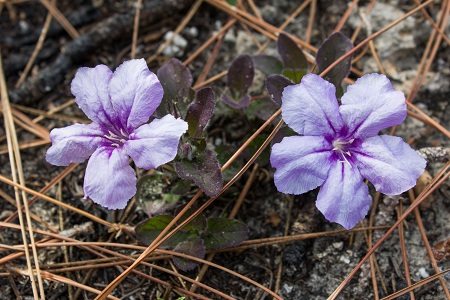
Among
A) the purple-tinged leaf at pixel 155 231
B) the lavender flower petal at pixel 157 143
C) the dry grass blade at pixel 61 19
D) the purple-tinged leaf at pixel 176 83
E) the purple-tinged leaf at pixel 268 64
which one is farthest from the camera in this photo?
the dry grass blade at pixel 61 19

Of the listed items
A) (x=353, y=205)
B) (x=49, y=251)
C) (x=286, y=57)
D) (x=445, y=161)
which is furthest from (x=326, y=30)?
(x=49, y=251)

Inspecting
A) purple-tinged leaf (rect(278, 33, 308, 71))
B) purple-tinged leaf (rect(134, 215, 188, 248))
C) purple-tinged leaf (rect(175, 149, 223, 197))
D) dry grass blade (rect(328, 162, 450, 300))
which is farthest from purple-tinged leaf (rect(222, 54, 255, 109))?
dry grass blade (rect(328, 162, 450, 300))

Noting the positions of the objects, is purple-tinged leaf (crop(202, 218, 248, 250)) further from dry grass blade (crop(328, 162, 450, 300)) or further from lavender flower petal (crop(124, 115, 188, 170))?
lavender flower petal (crop(124, 115, 188, 170))

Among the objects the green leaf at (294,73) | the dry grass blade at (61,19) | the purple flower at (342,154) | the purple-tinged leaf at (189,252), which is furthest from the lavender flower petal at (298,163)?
the dry grass blade at (61,19)

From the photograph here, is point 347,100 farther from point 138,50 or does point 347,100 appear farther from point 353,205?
point 138,50

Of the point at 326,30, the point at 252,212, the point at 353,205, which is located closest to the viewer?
the point at 353,205

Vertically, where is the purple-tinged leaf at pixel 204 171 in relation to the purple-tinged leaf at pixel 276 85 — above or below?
below

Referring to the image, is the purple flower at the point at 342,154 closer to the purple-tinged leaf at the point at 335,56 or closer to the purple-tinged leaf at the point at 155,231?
the purple-tinged leaf at the point at 335,56
